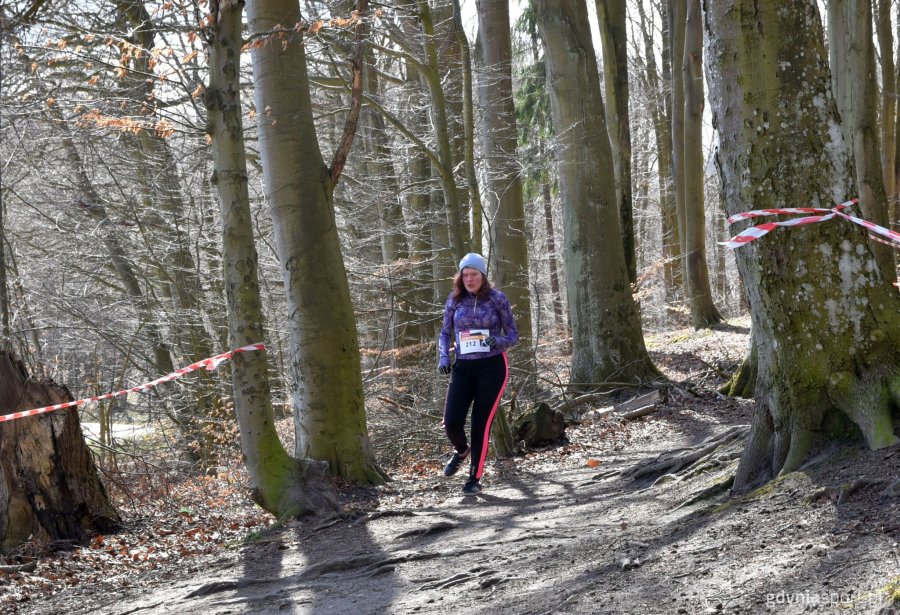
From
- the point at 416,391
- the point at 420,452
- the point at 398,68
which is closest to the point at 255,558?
the point at 420,452

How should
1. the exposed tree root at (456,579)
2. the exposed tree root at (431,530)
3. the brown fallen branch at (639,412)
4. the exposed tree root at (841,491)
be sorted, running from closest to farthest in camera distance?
1. the exposed tree root at (841,491)
2. the exposed tree root at (456,579)
3. the exposed tree root at (431,530)
4. the brown fallen branch at (639,412)

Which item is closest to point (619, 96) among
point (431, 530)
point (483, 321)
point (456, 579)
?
point (483, 321)

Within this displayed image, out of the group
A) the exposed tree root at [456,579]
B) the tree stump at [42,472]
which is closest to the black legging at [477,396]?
the exposed tree root at [456,579]

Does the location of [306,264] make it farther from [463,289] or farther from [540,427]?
[540,427]

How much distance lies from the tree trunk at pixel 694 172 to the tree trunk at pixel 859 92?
4.90 meters

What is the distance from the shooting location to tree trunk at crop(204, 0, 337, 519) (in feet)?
20.2

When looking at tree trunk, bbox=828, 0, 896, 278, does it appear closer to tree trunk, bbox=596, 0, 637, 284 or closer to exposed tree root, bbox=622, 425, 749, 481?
tree trunk, bbox=596, 0, 637, 284

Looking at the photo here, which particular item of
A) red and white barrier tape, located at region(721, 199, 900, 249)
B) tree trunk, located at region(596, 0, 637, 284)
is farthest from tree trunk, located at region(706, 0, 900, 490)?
tree trunk, located at region(596, 0, 637, 284)

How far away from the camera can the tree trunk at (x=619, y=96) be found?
47.4 ft

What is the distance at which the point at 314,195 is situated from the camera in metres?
7.82

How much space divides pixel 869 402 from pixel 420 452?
678cm

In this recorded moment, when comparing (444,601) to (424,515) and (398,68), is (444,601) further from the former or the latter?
(398,68)

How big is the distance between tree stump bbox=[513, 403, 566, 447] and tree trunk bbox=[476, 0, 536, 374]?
3278 mm

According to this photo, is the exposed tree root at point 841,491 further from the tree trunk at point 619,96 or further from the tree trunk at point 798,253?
the tree trunk at point 619,96
